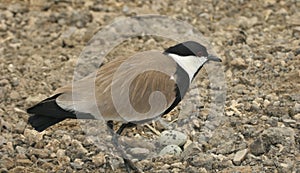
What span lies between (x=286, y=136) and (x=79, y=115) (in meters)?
1.83

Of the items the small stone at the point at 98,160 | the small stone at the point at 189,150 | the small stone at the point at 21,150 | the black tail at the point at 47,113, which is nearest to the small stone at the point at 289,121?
the small stone at the point at 189,150

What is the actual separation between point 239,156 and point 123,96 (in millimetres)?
1125

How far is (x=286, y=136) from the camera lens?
604 centimetres

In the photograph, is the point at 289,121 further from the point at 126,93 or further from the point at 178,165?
the point at 126,93

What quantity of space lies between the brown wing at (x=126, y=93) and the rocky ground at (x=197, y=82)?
1.74 ft

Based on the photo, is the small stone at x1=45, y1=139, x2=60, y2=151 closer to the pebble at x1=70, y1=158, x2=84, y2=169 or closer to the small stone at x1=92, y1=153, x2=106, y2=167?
the pebble at x1=70, y1=158, x2=84, y2=169

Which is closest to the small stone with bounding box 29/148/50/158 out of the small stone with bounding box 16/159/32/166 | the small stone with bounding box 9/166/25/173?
the small stone with bounding box 16/159/32/166

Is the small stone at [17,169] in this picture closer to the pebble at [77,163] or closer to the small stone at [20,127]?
the pebble at [77,163]

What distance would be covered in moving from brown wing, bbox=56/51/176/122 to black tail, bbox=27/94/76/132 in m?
0.05

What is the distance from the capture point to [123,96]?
5809mm

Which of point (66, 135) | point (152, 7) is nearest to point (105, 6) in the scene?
point (152, 7)

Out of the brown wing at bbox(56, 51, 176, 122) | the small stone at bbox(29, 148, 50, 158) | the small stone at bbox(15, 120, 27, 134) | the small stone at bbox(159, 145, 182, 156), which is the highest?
the brown wing at bbox(56, 51, 176, 122)

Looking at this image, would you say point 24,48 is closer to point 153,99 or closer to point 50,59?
point 50,59

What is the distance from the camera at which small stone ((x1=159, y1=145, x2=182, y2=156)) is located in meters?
6.10
